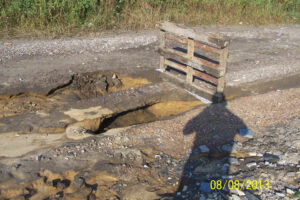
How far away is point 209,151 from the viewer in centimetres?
441

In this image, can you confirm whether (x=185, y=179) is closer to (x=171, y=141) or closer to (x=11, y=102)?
(x=171, y=141)

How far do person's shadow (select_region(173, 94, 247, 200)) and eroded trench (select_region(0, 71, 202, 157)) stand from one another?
609 millimetres

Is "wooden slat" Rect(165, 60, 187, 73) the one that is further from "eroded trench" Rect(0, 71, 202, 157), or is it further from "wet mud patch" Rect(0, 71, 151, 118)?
"wet mud patch" Rect(0, 71, 151, 118)

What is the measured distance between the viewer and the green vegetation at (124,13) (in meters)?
7.76

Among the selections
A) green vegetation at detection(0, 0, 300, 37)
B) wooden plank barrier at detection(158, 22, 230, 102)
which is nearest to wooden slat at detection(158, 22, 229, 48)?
wooden plank barrier at detection(158, 22, 230, 102)

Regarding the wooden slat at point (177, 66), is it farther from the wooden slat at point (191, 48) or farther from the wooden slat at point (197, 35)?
the wooden slat at point (197, 35)

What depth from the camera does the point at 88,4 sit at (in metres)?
8.29

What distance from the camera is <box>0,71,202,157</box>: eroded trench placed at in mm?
4582

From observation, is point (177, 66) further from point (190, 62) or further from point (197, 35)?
point (197, 35)

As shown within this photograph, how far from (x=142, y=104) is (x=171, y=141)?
49.4 inches

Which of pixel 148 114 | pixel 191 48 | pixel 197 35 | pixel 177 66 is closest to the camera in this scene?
pixel 197 35

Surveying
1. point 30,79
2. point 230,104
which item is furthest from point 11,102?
point 230,104
